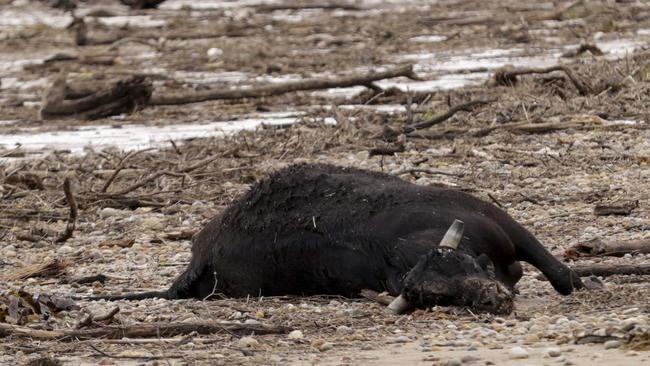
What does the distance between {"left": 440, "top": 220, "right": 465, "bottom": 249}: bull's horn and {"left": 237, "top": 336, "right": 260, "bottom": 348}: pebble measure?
0.93m

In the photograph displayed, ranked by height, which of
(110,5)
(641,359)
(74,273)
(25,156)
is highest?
(641,359)

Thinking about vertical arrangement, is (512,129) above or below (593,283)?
below

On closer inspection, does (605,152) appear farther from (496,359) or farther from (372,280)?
(496,359)

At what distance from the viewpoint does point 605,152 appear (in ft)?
31.3

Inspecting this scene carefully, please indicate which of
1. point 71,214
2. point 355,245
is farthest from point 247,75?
point 355,245

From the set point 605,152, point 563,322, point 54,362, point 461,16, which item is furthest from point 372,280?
point 461,16

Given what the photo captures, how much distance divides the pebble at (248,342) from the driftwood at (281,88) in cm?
853

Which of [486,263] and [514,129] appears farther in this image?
[514,129]

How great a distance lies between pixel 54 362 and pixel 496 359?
1504mm

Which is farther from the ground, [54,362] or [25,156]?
[54,362]

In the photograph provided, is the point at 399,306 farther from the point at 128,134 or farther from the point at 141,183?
the point at 128,134

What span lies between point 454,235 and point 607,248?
1257 mm

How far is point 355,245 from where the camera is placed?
5.86m

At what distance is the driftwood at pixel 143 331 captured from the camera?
201 inches
